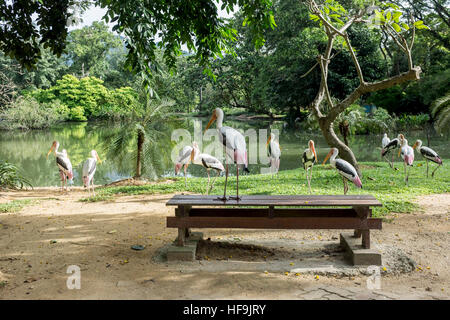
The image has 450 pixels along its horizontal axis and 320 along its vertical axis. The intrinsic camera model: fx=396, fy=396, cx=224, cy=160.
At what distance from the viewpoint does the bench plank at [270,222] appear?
4871 millimetres

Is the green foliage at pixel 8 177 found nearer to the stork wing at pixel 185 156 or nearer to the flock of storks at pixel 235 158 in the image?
the flock of storks at pixel 235 158

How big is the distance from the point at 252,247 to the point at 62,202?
5.49 m

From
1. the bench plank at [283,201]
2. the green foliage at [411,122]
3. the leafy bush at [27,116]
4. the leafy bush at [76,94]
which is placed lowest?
the bench plank at [283,201]

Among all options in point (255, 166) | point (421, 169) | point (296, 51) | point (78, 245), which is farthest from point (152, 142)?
point (296, 51)

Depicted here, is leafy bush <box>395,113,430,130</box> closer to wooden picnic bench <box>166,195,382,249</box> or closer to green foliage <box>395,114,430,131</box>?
green foliage <box>395,114,430,131</box>

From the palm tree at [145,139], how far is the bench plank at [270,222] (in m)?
7.88

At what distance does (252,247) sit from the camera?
5.57m

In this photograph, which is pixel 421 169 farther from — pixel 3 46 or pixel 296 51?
pixel 296 51

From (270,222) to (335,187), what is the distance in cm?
556

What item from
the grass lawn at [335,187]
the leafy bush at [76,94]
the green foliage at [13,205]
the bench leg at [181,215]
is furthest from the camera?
the leafy bush at [76,94]

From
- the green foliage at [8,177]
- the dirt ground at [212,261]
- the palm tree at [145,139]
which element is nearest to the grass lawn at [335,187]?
the dirt ground at [212,261]

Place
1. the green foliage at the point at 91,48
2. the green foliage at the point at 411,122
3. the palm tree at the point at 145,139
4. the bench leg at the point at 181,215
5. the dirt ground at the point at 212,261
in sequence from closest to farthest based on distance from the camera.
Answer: the dirt ground at the point at 212,261 → the bench leg at the point at 181,215 → the palm tree at the point at 145,139 → the green foliage at the point at 411,122 → the green foliage at the point at 91,48

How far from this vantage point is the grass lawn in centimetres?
886

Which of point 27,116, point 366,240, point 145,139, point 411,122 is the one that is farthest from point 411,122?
Result: point 27,116
